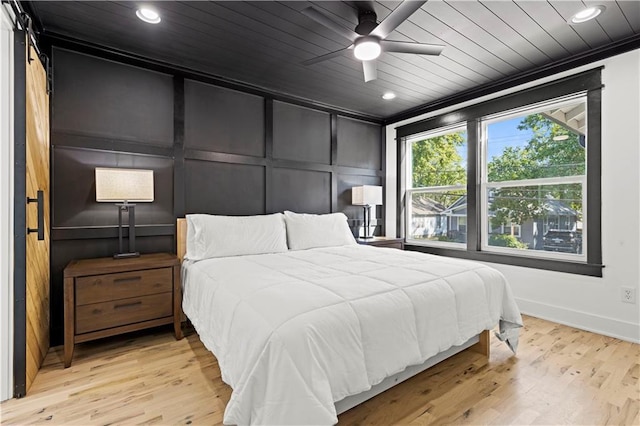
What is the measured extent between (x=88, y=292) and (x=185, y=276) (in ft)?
2.25

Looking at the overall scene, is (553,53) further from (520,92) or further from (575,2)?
(575,2)

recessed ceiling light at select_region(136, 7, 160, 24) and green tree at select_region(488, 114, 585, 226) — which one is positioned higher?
recessed ceiling light at select_region(136, 7, 160, 24)

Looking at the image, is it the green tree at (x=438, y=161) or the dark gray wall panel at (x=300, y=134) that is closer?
the dark gray wall panel at (x=300, y=134)

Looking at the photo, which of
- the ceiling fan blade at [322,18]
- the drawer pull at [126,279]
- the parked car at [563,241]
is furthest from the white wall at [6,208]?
the parked car at [563,241]

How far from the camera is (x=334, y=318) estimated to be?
144cm

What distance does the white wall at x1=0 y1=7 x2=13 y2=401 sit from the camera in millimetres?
1814

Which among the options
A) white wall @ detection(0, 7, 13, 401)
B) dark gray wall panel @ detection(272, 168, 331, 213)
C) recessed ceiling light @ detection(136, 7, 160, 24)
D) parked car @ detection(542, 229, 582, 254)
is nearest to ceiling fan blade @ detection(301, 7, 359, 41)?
recessed ceiling light @ detection(136, 7, 160, 24)

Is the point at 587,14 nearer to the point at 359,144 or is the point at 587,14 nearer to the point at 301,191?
the point at 359,144

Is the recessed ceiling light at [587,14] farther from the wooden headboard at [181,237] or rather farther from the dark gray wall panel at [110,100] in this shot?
the wooden headboard at [181,237]

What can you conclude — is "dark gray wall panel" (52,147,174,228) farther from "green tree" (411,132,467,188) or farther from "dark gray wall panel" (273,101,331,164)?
"green tree" (411,132,467,188)

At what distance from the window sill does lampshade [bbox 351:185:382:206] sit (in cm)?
103

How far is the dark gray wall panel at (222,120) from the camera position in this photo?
328 centimetres

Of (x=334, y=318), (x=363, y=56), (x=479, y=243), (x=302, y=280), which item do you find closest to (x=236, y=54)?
(x=363, y=56)

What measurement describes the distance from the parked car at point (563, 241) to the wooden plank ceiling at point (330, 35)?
1712 mm
